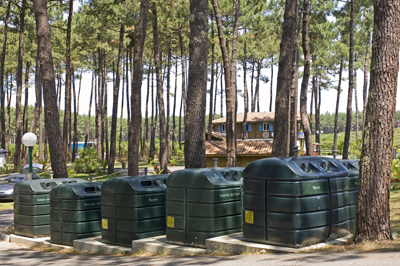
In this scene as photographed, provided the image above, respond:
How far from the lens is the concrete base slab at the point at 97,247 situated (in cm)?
793

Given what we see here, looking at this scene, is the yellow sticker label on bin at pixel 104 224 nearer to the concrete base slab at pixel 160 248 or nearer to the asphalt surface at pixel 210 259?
the asphalt surface at pixel 210 259

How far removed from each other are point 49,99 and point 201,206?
763 cm

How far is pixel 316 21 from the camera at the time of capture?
32.6 meters

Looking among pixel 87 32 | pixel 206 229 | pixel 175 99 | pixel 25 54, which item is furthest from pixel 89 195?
pixel 175 99

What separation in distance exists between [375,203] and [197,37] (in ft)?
18.7

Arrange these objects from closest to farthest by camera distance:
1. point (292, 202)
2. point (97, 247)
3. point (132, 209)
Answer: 1. point (292, 202)
2. point (132, 209)
3. point (97, 247)

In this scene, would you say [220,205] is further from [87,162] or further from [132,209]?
[87,162]

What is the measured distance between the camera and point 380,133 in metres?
6.35

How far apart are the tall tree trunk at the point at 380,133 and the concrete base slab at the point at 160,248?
2558 millimetres

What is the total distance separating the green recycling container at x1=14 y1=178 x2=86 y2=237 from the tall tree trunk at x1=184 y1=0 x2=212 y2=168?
3.22 metres

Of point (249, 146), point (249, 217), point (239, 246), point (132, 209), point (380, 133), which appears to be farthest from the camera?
point (249, 146)

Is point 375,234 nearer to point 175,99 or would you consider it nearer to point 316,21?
point 316,21

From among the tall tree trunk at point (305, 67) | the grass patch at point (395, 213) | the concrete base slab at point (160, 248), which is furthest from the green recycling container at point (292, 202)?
the tall tree trunk at point (305, 67)

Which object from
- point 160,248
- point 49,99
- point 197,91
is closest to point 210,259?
point 160,248
